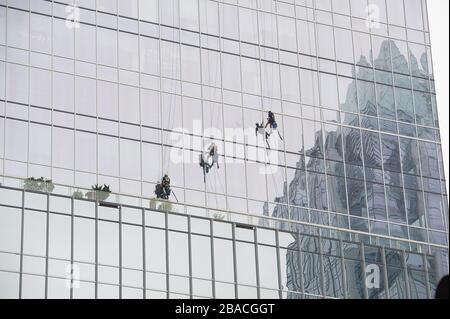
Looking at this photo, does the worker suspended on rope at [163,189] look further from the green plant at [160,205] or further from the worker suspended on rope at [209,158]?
the green plant at [160,205]

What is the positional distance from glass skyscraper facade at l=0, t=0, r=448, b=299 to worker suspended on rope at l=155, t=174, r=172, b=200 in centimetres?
106

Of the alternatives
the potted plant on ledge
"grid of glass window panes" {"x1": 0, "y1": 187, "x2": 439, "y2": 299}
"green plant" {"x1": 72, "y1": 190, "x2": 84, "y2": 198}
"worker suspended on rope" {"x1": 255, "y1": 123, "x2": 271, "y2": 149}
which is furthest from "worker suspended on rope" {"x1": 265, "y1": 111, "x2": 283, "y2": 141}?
"green plant" {"x1": 72, "y1": 190, "x2": 84, "y2": 198}

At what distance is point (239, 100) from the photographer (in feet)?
425

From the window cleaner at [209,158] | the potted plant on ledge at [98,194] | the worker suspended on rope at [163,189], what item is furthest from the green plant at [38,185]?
the window cleaner at [209,158]

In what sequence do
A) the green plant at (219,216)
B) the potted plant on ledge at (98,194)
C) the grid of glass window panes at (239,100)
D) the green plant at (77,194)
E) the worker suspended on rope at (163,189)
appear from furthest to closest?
the grid of glass window panes at (239,100) < the worker suspended on rope at (163,189) < the green plant at (219,216) < the potted plant on ledge at (98,194) < the green plant at (77,194)

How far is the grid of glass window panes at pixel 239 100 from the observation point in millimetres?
120375

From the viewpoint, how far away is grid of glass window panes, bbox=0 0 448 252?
395ft

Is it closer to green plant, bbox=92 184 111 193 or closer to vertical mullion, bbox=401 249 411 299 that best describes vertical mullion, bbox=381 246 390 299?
vertical mullion, bbox=401 249 411 299

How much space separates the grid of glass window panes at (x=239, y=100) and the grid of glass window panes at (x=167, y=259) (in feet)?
31.8

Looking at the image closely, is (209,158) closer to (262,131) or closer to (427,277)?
(262,131)

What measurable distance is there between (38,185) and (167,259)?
944 cm

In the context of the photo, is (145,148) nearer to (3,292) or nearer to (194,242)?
(194,242)

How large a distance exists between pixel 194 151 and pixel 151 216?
16724mm
